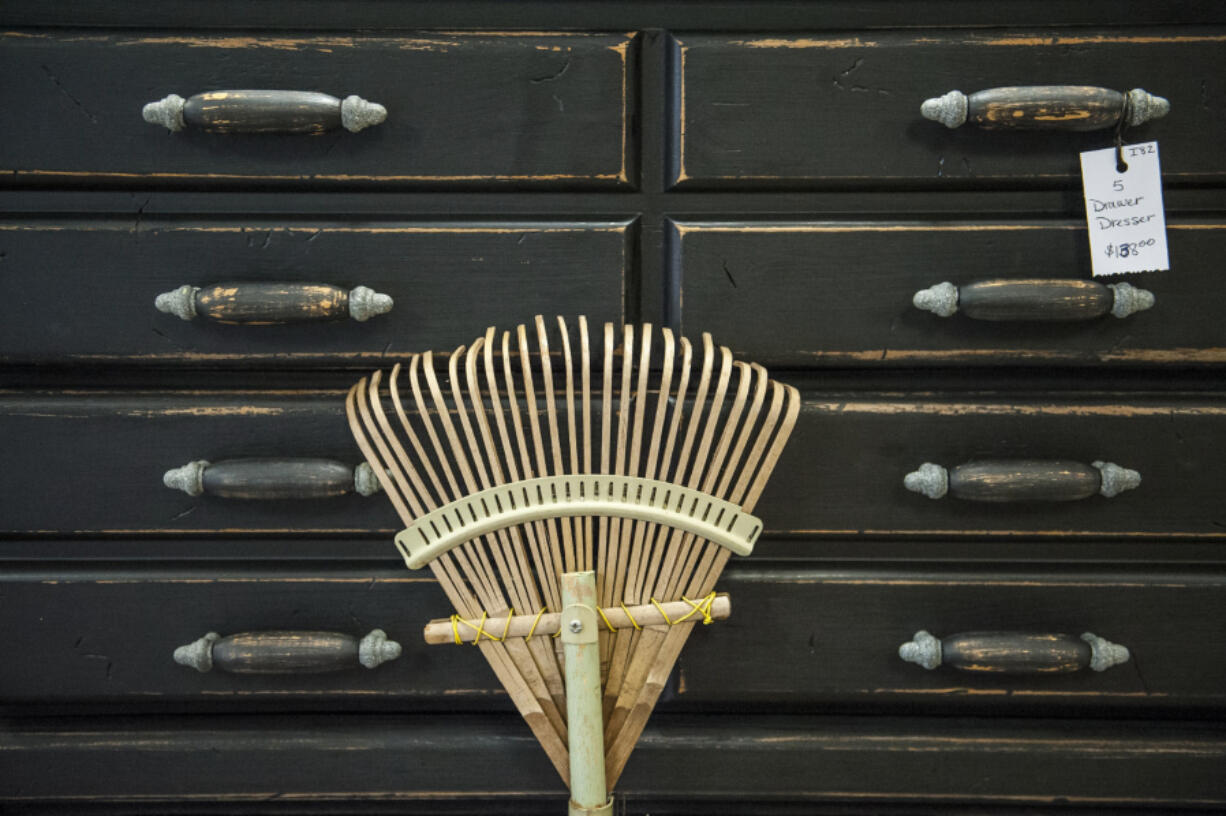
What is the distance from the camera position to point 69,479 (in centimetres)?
78

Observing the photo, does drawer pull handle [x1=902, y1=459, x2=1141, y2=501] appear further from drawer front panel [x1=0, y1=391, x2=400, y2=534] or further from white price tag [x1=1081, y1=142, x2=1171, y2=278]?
drawer front panel [x1=0, y1=391, x2=400, y2=534]

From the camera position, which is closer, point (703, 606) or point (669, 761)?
point (703, 606)

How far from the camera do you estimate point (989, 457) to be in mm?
774

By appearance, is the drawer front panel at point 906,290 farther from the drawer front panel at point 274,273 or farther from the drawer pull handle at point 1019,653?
the drawer pull handle at point 1019,653

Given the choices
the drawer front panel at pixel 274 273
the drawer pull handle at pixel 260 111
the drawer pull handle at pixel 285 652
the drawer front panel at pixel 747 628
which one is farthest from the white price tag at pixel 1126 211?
the drawer pull handle at pixel 285 652

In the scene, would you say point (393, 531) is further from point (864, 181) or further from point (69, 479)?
point (864, 181)

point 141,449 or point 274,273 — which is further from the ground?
point 274,273

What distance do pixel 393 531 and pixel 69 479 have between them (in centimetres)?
33

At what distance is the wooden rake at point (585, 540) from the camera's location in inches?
26.5

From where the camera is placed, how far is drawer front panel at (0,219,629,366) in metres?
0.75

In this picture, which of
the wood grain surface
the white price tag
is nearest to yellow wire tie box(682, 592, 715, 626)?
the wood grain surface

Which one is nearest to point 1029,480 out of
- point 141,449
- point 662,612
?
point 662,612

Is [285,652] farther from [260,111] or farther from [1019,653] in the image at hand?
[1019,653]

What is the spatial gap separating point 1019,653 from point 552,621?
47 centimetres
